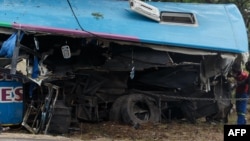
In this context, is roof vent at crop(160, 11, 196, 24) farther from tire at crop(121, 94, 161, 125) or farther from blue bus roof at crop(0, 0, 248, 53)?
tire at crop(121, 94, 161, 125)

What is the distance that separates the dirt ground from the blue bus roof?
1.86 m

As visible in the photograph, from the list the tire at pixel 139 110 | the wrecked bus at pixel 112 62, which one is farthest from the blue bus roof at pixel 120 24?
the tire at pixel 139 110

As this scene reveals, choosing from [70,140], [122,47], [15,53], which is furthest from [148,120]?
[15,53]

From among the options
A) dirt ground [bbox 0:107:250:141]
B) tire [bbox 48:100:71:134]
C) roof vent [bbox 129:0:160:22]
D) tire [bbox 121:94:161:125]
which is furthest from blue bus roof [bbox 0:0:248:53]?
dirt ground [bbox 0:107:250:141]

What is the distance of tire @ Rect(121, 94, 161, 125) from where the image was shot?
35.0 ft

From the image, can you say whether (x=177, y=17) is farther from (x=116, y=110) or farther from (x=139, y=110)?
(x=116, y=110)

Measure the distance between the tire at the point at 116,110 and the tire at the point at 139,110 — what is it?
0.11 meters

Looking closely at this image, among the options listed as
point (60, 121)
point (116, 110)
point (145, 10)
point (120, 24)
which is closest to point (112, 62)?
point (120, 24)

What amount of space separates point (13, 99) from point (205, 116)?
486cm

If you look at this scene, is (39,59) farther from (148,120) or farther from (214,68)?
(214,68)

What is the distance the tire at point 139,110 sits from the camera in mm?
10680

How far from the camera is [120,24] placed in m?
11.0

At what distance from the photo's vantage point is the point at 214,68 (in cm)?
1137

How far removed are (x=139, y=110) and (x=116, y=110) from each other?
1.88 feet
